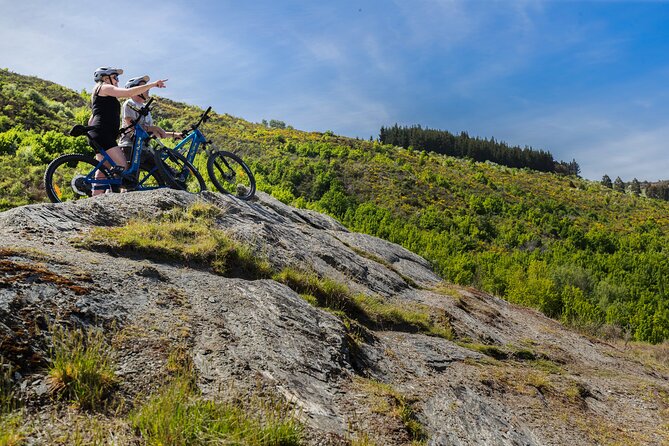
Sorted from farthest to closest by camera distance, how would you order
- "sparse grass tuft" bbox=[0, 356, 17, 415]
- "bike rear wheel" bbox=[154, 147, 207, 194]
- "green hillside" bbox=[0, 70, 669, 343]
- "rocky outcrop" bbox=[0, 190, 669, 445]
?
"green hillside" bbox=[0, 70, 669, 343] → "bike rear wheel" bbox=[154, 147, 207, 194] → "rocky outcrop" bbox=[0, 190, 669, 445] → "sparse grass tuft" bbox=[0, 356, 17, 415]

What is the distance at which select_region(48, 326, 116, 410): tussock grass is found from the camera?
3.36 m

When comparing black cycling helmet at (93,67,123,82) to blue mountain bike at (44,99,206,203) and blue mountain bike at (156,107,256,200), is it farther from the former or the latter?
blue mountain bike at (156,107,256,200)

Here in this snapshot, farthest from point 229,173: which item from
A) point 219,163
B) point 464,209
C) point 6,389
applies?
point 464,209

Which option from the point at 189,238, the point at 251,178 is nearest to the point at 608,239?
the point at 251,178

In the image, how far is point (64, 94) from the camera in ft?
126

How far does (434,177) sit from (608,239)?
645 inches

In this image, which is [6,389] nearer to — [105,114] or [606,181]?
[105,114]

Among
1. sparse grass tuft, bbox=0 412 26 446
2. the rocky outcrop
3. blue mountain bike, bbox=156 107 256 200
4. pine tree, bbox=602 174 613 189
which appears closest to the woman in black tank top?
the rocky outcrop

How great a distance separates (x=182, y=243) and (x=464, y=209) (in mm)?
36681

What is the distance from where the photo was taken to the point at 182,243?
6.85 meters

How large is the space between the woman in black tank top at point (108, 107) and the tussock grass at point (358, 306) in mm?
3791

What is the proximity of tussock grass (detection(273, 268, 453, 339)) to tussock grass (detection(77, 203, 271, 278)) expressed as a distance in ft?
2.04

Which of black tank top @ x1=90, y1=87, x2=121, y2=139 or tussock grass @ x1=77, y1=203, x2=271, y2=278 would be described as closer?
tussock grass @ x1=77, y1=203, x2=271, y2=278

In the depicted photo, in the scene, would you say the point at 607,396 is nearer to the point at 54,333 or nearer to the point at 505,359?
the point at 505,359
